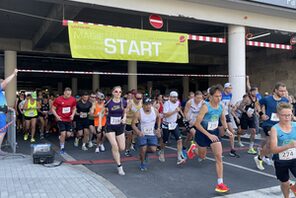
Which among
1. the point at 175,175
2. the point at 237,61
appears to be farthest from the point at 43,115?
the point at 237,61

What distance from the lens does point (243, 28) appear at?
1275 cm

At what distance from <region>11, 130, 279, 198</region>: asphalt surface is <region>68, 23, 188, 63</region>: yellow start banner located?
10.2ft

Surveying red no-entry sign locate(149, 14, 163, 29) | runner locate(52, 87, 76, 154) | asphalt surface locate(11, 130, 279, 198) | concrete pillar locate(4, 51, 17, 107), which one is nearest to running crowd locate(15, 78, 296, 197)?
runner locate(52, 87, 76, 154)

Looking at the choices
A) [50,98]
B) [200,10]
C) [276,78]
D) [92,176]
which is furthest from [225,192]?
[276,78]

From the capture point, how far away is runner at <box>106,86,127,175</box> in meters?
6.37

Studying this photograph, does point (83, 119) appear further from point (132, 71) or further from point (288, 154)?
point (132, 71)

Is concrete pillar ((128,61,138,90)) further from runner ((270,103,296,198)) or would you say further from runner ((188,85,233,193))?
runner ((270,103,296,198))

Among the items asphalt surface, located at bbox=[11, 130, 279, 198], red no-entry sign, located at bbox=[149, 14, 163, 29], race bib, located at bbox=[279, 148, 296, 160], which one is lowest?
asphalt surface, located at bbox=[11, 130, 279, 198]

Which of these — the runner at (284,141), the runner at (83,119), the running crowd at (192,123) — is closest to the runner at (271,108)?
the running crowd at (192,123)

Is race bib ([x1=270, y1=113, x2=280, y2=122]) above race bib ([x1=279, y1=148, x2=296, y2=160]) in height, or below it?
above

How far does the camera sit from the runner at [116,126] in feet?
20.9

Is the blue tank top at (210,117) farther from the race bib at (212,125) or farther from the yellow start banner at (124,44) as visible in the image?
the yellow start banner at (124,44)

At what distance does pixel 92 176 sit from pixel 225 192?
251 centimetres

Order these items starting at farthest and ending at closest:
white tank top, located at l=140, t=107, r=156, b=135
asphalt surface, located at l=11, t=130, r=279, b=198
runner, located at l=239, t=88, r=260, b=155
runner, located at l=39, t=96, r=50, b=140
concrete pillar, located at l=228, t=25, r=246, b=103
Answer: concrete pillar, located at l=228, t=25, r=246, b=103 → runner, located at l=39, t=96, r=50, b=140 → runner, located at l=239, t=88, r=260, b=155 → white tank top, located at l=140, t=107, r=156, b=135 → asphalt surface, located at l=11, t=130, r=279, b=198
